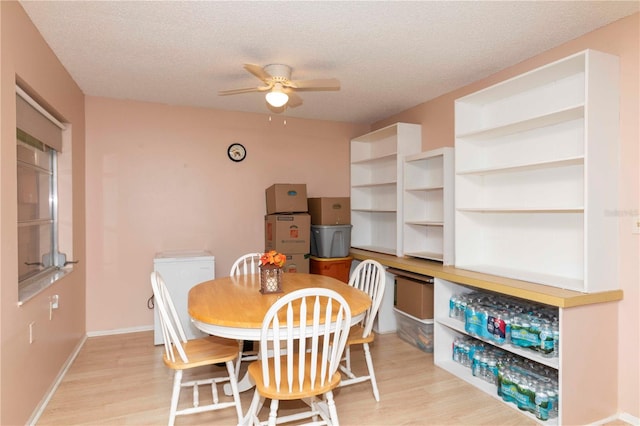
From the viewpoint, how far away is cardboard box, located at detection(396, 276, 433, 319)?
11.1 feet

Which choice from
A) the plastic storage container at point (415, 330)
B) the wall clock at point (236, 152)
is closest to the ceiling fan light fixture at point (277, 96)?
the wall clock at point (236, 152)

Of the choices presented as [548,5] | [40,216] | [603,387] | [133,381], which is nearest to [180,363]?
[133,381]

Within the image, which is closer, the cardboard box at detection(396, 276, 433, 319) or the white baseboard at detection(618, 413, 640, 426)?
the white baseboard at detection(618, 413, 640, 426)

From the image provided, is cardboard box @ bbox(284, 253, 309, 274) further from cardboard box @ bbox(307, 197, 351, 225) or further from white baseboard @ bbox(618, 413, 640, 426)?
white baseboard @ bbox(618, 413, 640, 426)

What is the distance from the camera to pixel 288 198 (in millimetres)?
4125

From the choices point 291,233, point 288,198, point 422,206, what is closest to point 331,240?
point 291,233

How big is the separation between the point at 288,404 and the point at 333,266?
1800 mm

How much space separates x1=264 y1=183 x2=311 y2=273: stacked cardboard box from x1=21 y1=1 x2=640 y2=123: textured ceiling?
3.87ft

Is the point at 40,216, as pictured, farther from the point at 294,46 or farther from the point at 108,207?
the point at 294,46

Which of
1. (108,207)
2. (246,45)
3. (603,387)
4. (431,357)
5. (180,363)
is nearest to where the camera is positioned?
(180,363)

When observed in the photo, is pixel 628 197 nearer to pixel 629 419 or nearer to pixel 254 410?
pixel 629 419

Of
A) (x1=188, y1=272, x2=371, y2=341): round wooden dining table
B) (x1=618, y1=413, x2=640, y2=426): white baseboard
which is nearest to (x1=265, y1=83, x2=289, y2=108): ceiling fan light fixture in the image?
(x1=188, y1=272, x2=371, y2=341): round wooden dining table

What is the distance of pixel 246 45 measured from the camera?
8.69 feet

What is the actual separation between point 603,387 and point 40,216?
157 inches
